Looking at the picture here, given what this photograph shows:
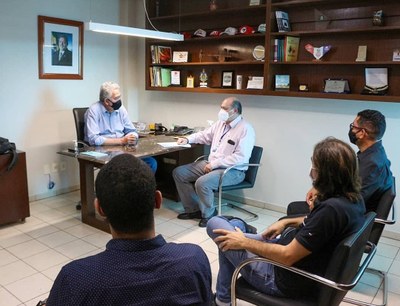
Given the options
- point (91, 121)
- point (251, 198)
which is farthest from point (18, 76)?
point (251, 198)

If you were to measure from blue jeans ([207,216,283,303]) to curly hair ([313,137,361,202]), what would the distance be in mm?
474

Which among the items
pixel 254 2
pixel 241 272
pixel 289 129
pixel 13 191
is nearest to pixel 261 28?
pixel 254 2

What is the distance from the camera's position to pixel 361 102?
3.54 meters

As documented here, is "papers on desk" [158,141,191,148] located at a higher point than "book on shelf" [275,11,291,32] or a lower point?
lower

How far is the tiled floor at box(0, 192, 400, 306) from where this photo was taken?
2631 millimetres

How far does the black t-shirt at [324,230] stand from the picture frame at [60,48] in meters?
3.50

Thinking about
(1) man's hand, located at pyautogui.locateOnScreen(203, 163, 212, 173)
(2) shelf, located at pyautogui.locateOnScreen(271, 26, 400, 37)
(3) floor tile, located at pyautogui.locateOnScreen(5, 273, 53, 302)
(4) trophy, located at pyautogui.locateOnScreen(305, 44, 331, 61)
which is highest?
(2) shelf, located at pyautogui.locateOnScreen(271, 26, 400, 37)

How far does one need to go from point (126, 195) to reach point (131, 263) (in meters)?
0.18

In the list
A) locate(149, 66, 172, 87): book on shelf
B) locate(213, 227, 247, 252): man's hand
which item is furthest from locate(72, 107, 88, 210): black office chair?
locate(213, 227, 247, 252): man's hand

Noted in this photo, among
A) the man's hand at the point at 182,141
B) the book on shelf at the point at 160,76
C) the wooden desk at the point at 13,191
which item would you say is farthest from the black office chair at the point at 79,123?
the book on shelf at the point at 160,76

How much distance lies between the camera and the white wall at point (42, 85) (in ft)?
12.9

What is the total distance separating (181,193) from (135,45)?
2324mm

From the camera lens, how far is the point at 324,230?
164 centimetres

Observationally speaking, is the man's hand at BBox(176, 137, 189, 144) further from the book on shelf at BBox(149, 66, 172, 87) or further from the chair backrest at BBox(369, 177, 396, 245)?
the chair backrest at BBox(369, 177, 396, 245)
